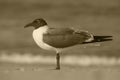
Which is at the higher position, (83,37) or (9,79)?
(83,37)

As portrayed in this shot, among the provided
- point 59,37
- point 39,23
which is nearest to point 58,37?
point 59,37

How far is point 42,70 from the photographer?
2592 millimetres

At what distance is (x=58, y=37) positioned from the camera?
2668 mm

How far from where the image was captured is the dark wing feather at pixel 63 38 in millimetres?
2666

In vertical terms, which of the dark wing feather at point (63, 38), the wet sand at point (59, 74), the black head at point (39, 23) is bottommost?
the wet sand at point (59, 74)

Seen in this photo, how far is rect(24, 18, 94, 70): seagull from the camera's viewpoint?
267 cm

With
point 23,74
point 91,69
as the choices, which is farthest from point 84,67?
point 23,74

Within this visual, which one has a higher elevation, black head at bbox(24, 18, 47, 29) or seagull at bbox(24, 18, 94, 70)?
black head at bbox(24, 18, 47, 29)

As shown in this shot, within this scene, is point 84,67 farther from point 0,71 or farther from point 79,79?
point 0,71

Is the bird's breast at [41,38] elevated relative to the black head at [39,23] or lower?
lower

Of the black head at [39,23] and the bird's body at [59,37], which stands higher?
the black head at [39,23]

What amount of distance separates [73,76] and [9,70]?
28 centimetres

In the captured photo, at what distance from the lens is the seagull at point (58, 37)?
105 inches

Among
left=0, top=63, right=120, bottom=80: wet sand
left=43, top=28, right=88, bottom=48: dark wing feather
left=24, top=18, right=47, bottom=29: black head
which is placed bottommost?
left=0, top=63, right=120, bottom=80: wet sand
